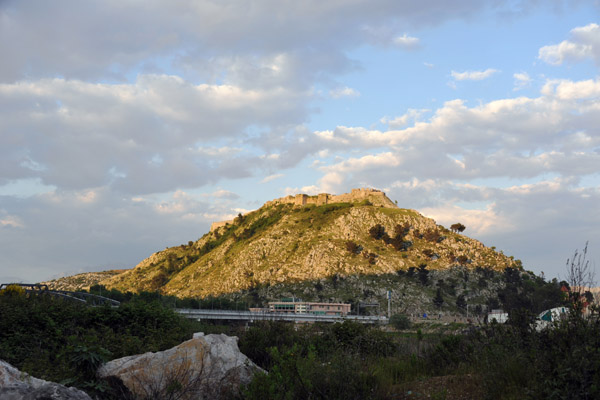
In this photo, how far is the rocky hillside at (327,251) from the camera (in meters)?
136

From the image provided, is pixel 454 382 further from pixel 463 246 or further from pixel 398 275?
pixel 463 246

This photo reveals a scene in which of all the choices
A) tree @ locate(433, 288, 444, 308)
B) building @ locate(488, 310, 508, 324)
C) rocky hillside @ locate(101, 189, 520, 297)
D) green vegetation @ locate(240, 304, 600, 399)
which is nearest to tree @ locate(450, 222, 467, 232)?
rocky hillside @ locate(101, 189, 520, 297)

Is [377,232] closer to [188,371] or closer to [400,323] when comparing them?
[400,323]

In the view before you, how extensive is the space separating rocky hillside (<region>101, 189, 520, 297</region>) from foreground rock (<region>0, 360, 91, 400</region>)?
12437 cm

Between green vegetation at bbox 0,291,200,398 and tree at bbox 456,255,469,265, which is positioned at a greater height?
tree at bbox 456,255,469,265

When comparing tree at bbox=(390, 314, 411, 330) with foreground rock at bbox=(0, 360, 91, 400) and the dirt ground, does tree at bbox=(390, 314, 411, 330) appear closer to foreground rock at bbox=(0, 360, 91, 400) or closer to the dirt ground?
the dirt ground

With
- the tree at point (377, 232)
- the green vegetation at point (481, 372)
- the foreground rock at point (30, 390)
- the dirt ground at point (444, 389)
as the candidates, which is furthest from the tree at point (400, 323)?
the foreground rock at point (30, 390)

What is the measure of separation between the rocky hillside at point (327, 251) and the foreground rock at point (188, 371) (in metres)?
121

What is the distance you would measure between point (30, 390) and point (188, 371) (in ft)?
12.5

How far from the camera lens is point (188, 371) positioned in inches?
504

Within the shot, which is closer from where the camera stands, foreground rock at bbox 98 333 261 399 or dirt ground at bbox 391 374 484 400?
dirt ground at bbox 391 374 484 400

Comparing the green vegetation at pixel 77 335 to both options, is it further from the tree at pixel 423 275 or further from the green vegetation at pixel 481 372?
the tree at pixel 423 275

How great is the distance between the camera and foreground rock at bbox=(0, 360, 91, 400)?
10023 mm

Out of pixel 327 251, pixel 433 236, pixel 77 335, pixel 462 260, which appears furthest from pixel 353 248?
pixel 77 335
